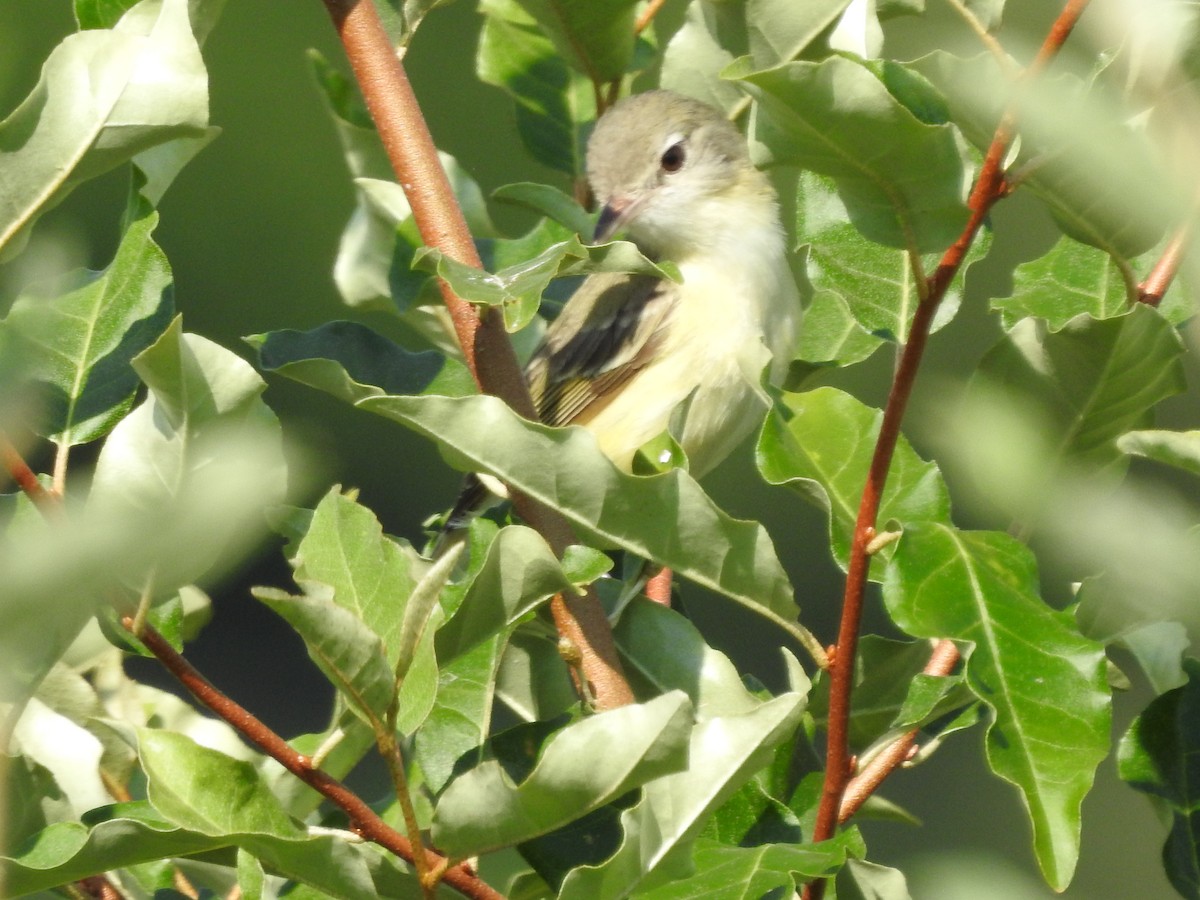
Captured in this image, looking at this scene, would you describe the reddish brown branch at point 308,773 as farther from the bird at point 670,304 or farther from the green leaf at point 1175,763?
the bird at point 670,304

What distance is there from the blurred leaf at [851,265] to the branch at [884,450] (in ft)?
1.12

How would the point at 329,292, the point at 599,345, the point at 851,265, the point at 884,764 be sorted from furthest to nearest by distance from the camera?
the point at 329,292 → the point at 599,345 → the point at 851,265 → the point at 884,764

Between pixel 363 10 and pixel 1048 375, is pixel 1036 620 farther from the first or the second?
pixel 363 10

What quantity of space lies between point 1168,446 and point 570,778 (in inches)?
20.5

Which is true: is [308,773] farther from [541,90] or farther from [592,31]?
[541,90]

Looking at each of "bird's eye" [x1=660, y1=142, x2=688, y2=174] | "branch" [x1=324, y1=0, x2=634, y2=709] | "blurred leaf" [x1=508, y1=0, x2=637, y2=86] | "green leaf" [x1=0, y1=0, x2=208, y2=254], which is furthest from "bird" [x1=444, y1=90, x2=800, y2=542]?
"green leaf" [x1=0, y1=0, x2=208, y2=254]

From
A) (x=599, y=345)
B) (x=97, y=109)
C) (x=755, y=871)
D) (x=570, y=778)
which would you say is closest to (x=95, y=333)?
(x=97, y=109)

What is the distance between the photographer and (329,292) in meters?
7.36

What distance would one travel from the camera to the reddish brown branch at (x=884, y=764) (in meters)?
1.42

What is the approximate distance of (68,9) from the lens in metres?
6.68

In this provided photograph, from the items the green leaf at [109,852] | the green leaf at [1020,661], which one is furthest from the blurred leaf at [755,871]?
the green leaf at [109,852]

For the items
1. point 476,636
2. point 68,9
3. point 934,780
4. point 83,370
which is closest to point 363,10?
point 83,370

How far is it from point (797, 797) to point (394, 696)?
0.46 meters

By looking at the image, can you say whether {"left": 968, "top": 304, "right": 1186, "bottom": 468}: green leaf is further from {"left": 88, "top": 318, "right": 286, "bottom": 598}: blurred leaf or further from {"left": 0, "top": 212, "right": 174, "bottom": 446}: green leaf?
{"left": 0, "top": 212, "right": 174, "bottom": 446}: green leaf
